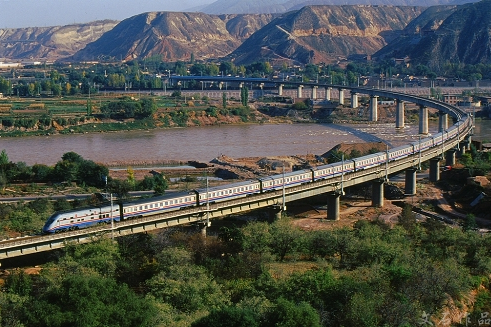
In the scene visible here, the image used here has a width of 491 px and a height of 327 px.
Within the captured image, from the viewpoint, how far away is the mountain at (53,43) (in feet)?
570

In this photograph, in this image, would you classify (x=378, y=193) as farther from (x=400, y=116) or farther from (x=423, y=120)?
(x=400, y=116)

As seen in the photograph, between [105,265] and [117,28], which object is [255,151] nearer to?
[105,265]

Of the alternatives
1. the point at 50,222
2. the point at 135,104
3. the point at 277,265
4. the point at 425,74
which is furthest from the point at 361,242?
the point at 425,74

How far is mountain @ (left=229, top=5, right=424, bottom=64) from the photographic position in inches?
4695

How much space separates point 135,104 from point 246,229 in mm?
40207

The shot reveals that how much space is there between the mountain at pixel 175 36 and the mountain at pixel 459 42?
5223 cm

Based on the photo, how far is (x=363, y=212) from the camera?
23.5 meters

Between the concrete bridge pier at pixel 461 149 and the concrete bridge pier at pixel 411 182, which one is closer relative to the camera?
the concrete bridge pier at pixel 411 182

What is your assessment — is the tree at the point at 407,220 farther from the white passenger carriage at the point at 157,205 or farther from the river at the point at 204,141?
the river at the point at 204,141

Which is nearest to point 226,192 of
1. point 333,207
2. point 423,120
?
point 333,207

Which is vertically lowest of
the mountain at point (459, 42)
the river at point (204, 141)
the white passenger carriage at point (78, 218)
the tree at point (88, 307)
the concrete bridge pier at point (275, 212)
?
the river at point (204, 141)

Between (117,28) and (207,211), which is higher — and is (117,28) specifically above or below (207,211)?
above

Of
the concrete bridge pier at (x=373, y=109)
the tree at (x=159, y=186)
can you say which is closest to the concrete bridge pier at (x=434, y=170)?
the tree at (x=159, y=186)

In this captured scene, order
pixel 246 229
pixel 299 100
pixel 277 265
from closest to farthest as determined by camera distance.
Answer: pixel 277 265
pixel 246 229
pixel 299 100
